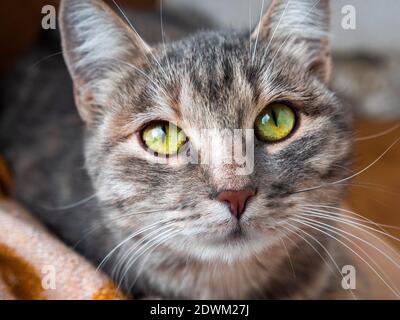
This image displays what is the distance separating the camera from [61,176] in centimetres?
173

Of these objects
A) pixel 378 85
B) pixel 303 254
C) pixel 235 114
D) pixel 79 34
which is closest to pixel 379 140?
pixel 378 85

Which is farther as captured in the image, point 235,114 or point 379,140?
point 379,140

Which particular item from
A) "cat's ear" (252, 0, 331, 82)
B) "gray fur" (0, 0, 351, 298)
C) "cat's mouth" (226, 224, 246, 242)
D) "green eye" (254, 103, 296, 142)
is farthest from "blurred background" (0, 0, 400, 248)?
"cat's mouth" (226, 224, 246, 242)

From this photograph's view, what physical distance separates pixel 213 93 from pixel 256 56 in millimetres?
171

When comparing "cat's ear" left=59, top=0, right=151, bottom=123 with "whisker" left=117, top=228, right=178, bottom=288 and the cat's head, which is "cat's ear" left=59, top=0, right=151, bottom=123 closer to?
the cat's head

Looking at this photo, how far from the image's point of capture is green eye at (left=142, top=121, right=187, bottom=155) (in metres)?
1.24

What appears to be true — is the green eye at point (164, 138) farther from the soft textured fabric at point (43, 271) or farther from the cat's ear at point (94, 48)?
the soft textured fabric at point (43, 271)

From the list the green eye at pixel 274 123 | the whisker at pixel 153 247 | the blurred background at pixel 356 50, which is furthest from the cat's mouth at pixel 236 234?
the blurred background at pixel 356 50

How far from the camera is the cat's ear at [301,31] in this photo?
4.44ft

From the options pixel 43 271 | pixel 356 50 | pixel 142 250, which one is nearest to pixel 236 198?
pixel 142 250

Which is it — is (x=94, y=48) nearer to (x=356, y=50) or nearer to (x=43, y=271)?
(x=43, y=271)

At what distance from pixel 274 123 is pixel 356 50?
1374 mm
